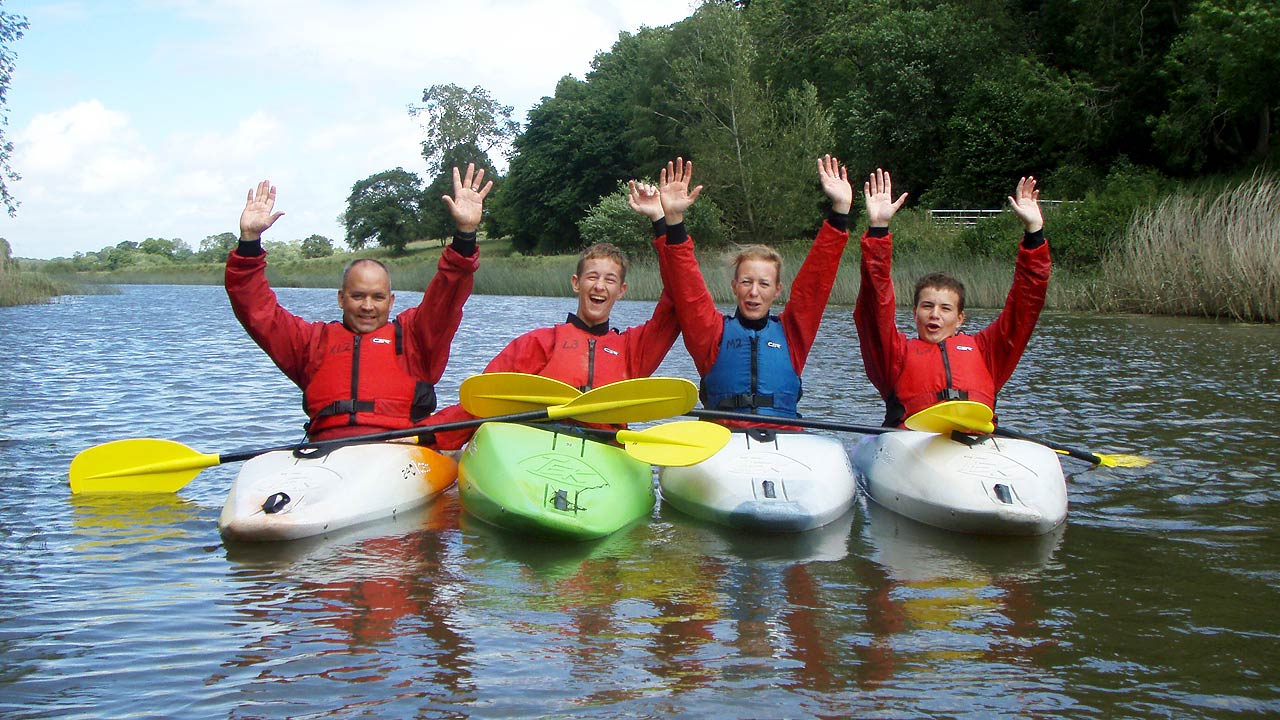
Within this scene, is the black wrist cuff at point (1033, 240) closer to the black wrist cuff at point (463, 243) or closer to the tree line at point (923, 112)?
the black wrist cuff at point (463, 243)

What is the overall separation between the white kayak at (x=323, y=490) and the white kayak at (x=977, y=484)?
2.13 metres

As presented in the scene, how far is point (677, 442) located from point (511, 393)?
75 cm

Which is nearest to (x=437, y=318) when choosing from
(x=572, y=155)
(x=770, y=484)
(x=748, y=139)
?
(x=770, y=484)

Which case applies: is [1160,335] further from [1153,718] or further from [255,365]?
[1153,718]

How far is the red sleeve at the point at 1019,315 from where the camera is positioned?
207 inches

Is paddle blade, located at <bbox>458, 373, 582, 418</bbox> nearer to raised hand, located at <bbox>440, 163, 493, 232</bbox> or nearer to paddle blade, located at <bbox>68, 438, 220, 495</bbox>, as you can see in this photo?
raised hand, located at <bbox>440, 163, 493, 232</bbox>

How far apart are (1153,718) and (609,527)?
85.1 inches

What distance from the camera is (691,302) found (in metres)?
5.09

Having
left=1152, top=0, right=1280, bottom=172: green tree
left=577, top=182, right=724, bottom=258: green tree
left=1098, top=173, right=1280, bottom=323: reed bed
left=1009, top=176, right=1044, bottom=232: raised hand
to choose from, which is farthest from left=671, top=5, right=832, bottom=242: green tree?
left=1009, top=176, right=1044, bottom=232: raised hand

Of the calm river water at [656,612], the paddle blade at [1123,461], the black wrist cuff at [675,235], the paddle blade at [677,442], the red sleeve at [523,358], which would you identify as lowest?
the calm river water at [656,612]

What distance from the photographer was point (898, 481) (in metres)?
4.92

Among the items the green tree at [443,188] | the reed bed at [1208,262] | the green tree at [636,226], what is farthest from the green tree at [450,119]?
the reed bed at [1208,262]

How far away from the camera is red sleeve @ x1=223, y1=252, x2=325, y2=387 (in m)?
4.92

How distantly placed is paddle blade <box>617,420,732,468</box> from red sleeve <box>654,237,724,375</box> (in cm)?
46
